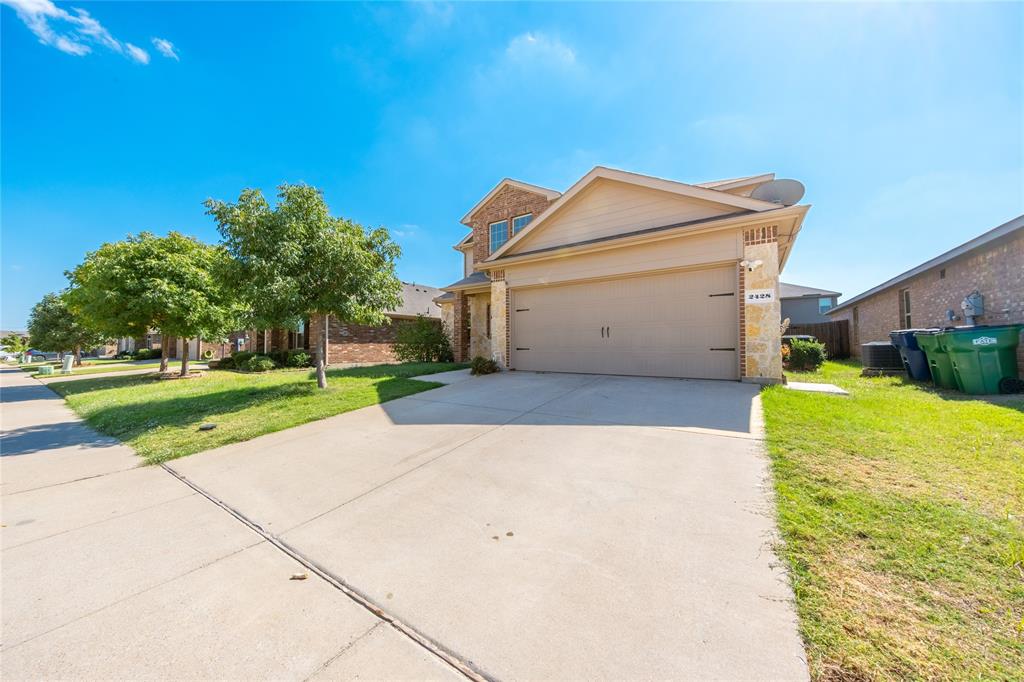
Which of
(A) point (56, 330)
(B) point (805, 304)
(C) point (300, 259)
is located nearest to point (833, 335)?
(B) point (805, 304)

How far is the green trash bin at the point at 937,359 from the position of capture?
24.0 ft

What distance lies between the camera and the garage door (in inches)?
297

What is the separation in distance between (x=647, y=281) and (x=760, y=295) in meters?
2.20

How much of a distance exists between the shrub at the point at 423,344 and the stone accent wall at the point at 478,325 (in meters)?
1.05

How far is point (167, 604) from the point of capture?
203 centimetres

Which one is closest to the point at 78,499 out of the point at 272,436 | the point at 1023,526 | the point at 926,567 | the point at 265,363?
the point at 272,436

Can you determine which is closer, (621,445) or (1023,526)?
(1023,526)

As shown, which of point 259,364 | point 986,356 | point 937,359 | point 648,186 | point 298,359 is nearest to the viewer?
point 986,356

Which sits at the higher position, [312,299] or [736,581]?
[312,299]

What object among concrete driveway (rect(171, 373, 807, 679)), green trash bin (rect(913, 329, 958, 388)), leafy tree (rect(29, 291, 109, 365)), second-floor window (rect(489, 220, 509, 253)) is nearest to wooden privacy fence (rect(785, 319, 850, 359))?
green trash bin (rect(913, 329, 958, 388))

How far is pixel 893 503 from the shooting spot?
2695 millimetres

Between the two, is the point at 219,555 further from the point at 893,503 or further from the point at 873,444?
the point at 873,444

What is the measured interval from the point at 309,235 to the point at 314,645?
790 centimetres

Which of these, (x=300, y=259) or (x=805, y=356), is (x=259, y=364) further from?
(x=805, y=356)
